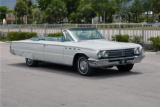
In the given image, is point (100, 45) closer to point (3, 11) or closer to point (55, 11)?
point (55, 11)

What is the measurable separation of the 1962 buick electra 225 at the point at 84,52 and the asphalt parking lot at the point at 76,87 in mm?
368

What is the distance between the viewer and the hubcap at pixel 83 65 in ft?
35.1

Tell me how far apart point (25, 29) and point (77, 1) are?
164 feet

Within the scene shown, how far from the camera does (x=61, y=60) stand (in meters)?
11.4

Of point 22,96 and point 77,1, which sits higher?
point 77,1

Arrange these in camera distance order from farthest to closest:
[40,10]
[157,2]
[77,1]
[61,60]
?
1. [40,10]
2. [77,1]
3. [157,2]
4. [61,60]

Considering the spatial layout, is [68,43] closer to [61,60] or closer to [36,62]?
[61,60]

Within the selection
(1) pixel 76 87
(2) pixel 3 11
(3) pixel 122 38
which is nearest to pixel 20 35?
(3) pixel 122 38

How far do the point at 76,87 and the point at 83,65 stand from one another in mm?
1853

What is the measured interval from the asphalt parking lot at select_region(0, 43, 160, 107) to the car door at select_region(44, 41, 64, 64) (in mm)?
412

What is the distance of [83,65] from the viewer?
1081 centimetres

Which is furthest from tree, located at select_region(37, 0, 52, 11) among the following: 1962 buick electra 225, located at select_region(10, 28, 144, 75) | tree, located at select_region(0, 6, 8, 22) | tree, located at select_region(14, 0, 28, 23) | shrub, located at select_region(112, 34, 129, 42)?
1962 buick electra 225, located at select_region(10, 28, 144, 75)

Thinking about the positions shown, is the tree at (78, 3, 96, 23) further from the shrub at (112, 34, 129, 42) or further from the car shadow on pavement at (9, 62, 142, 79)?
the car shadow on pavement at (9, 62, 142, 79)

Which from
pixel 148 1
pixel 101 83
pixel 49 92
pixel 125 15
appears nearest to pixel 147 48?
pixel 101 83
